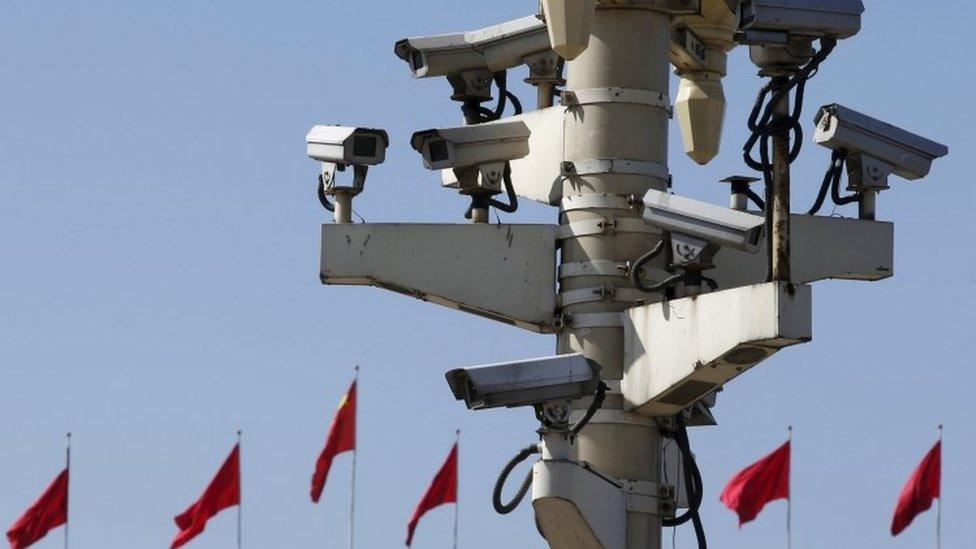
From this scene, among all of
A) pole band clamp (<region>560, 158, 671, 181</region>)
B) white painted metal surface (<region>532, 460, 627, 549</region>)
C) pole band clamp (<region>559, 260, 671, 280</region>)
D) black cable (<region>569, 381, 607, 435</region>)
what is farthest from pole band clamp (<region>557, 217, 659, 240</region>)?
white painted metal surface (<region>532, 460, 627, 549</region>)

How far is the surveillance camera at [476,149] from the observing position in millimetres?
28547

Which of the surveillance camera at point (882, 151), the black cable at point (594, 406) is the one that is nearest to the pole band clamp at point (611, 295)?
the black cable at point (594, 406)

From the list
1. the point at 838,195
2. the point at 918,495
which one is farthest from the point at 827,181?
the point at 918,495

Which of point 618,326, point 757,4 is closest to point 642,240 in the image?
point 618,326

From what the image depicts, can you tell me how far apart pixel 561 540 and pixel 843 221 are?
150 inches

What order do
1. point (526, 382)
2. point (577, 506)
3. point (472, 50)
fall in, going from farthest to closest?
point (472, 50) < point (577, 506) < point (526, 382)

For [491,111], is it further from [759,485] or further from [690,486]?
[759,485]

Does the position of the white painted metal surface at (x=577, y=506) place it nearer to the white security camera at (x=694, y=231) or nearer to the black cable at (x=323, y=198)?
the white security camera at (x=694, y=231)

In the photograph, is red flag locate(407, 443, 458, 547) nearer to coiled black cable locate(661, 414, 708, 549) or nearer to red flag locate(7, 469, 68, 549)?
red flag locate(7, 469, 68, 549)

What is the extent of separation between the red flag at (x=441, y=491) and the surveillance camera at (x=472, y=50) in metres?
25.8

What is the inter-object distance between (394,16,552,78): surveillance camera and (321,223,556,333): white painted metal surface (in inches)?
82.9

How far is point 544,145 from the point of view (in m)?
28.9

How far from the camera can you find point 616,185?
28250 millimetres

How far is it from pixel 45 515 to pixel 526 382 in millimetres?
29290
